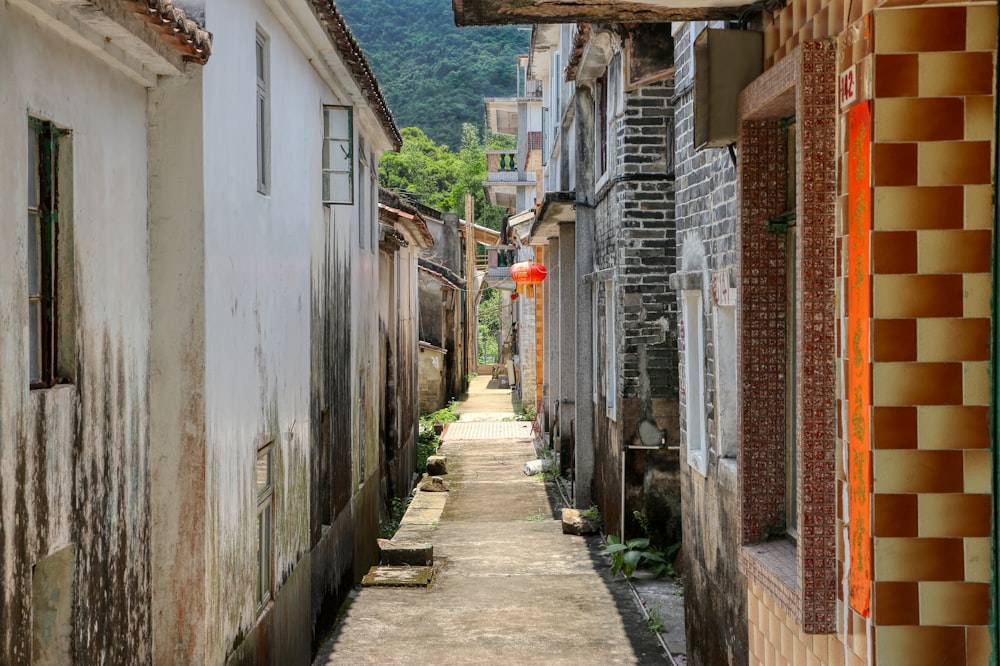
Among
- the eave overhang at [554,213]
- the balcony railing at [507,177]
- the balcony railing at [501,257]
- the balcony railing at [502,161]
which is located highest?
the balcony railing at [502,161]

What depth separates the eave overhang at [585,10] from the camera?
4.96 metres

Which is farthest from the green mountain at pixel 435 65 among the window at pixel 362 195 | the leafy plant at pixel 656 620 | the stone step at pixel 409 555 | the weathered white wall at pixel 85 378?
the weathered white wall at pixel 85 378

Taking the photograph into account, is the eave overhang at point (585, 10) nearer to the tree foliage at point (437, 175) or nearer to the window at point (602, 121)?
the window at point (602, 121)

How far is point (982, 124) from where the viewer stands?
3.57 metres

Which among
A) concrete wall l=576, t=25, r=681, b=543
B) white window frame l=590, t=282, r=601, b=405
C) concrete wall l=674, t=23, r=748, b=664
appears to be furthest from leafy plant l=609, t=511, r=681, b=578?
concrete wall l=674, t=23, r=748, b=664

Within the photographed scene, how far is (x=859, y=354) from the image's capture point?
12.3 ft

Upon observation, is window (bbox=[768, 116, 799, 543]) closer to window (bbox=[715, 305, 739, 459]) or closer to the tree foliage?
window (bbox=[715, 305, 739, 459])

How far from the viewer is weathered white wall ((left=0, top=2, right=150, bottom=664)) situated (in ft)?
15.4

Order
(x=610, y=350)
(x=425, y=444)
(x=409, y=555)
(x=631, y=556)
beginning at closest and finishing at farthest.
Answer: (x=631, y=556) < (x=409, y=555) < (x=610, y=350) < (x=425, y=444)

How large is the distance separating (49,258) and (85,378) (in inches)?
25.6

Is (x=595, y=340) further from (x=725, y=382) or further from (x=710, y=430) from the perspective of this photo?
(x=725, y=382)

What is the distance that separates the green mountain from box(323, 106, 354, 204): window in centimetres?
5821

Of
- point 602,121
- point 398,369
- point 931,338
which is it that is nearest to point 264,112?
point 931,338

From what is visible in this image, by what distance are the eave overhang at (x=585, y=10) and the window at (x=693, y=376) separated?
3.27 metres
